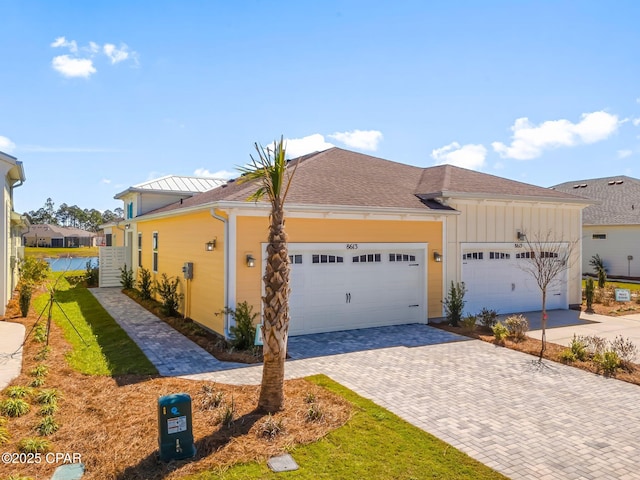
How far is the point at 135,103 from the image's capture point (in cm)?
1388

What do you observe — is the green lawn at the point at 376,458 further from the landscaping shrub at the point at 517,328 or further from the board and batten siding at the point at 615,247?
the board and batten siding at the point at 615,247

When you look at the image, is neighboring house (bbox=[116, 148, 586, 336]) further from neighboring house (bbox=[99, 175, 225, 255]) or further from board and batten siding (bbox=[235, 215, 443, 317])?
neighboring house (bbox=[99, 175, 225, 255])

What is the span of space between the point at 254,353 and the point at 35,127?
13175 mm

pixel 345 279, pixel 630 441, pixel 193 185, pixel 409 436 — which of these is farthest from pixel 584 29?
pixel 193 185

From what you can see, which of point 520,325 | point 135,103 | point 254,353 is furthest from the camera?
point 135,103

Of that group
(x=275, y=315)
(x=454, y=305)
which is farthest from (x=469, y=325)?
(x=275, y=315)

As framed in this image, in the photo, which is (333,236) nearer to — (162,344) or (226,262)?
(226,262)

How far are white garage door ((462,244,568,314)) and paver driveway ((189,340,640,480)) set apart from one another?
13.3 feet

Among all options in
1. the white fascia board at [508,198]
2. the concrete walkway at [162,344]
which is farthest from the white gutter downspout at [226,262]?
the white fascia board at [508,198]

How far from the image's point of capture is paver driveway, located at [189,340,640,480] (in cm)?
487

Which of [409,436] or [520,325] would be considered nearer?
[409,436]

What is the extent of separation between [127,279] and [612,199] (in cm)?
3120

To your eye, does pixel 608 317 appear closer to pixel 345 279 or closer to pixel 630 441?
pixel 345 279

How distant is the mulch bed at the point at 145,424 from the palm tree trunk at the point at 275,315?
30cm
